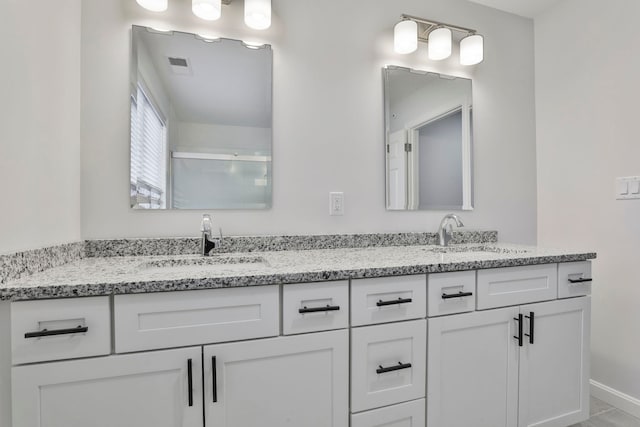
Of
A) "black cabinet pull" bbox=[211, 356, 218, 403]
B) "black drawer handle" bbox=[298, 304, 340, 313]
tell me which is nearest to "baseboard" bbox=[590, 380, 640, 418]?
"black drawer handle" bbox=[298, 304, 340, 313]

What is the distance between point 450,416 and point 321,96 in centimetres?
148

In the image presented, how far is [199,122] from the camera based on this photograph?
149cm

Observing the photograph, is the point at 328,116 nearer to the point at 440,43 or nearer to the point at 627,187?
the point at 440,43

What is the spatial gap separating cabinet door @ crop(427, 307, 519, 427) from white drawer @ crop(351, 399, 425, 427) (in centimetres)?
4

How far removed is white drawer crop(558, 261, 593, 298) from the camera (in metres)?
1.39

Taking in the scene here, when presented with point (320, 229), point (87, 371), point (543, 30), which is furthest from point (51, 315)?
point (543, 30)

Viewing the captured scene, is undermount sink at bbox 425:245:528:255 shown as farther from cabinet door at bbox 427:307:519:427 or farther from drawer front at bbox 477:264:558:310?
cabinet door at bbox 427:307:519:427

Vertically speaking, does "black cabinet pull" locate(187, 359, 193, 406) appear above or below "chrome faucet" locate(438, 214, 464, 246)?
below

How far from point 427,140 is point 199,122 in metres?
1.20

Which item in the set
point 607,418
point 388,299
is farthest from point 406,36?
point 607,418

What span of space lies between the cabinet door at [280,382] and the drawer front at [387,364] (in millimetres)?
43

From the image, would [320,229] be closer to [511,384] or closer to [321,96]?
[321,96]

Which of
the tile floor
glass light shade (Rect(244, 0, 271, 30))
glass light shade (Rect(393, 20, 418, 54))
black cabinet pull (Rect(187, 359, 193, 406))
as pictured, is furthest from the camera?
glass light shade (Rect(393, 20, 418, 54))

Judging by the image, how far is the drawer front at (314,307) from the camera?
3.26 ft
